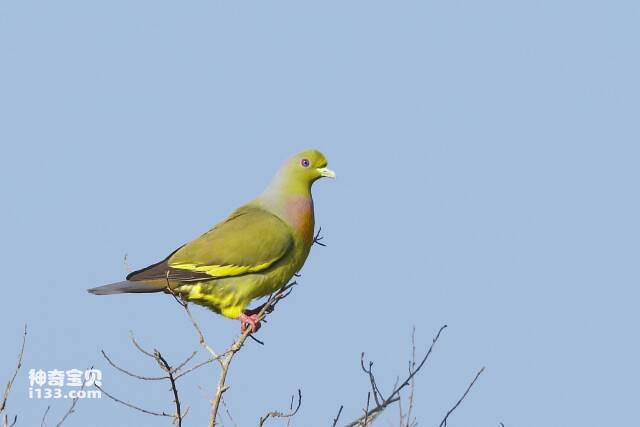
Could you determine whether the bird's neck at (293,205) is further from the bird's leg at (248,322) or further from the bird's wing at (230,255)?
the bird's leg at (248,322)

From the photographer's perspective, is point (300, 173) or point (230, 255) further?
point (300, 173)

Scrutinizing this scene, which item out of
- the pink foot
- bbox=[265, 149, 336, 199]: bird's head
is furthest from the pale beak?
the pink foot

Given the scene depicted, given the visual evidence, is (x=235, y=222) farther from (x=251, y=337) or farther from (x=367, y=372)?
(x=367, y=372)

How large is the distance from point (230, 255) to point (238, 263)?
88mm

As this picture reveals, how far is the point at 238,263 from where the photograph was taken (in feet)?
23.8

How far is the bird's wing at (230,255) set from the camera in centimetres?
721

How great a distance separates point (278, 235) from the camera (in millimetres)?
7312

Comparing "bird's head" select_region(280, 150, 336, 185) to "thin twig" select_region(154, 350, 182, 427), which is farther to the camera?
"bird's head" select_region(280, 150, 336, 185)

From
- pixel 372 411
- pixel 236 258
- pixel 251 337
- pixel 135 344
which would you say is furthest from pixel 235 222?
pixel 372 411

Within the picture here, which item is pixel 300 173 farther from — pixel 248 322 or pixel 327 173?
pixel 248 322

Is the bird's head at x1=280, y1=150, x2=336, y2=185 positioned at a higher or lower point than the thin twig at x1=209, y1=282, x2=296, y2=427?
higher

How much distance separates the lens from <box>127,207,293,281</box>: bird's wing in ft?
23.7

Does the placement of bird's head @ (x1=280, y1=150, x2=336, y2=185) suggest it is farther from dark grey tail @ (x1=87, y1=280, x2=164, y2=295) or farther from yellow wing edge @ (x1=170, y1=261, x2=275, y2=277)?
dark grey tail @ (x1=87, y1=280, x2=164, y2=295)

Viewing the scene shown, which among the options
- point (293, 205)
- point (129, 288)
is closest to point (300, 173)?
point (293, 205)
